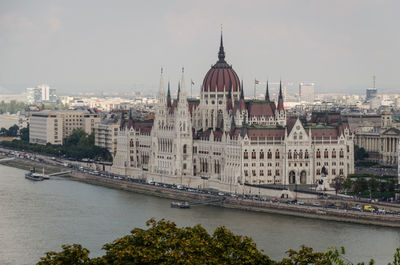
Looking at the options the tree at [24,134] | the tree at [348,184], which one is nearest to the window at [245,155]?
the tree at [348,184]

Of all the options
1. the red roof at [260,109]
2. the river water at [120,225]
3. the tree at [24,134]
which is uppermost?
the red roof at [260,109]

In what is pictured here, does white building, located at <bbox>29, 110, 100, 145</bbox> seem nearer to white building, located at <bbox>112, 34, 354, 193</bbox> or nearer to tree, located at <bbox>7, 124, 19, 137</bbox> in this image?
tree, located at <bbox>7, 124, 19, 137</bbox>

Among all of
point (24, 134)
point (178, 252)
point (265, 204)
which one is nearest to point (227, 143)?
point (265, 204)

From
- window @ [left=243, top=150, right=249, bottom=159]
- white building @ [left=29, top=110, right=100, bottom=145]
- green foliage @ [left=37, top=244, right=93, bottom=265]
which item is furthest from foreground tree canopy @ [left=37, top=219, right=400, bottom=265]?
white building @ [left=29, top=110, right=100, bottom=145]

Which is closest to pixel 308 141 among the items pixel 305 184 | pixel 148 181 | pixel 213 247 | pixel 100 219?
pixel 305 184

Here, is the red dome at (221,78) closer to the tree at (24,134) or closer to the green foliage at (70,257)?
the tree at (24,134)

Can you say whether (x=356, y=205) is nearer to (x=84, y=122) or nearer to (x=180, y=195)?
(x=180, y=195)

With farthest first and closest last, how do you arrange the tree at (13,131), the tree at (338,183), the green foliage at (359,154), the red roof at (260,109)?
the tree at (13,131) → the green foliage at (359,154) → the red roof at (260,109) → the tree at (338,183)

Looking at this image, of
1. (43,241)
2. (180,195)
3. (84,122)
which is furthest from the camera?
(84,122)
